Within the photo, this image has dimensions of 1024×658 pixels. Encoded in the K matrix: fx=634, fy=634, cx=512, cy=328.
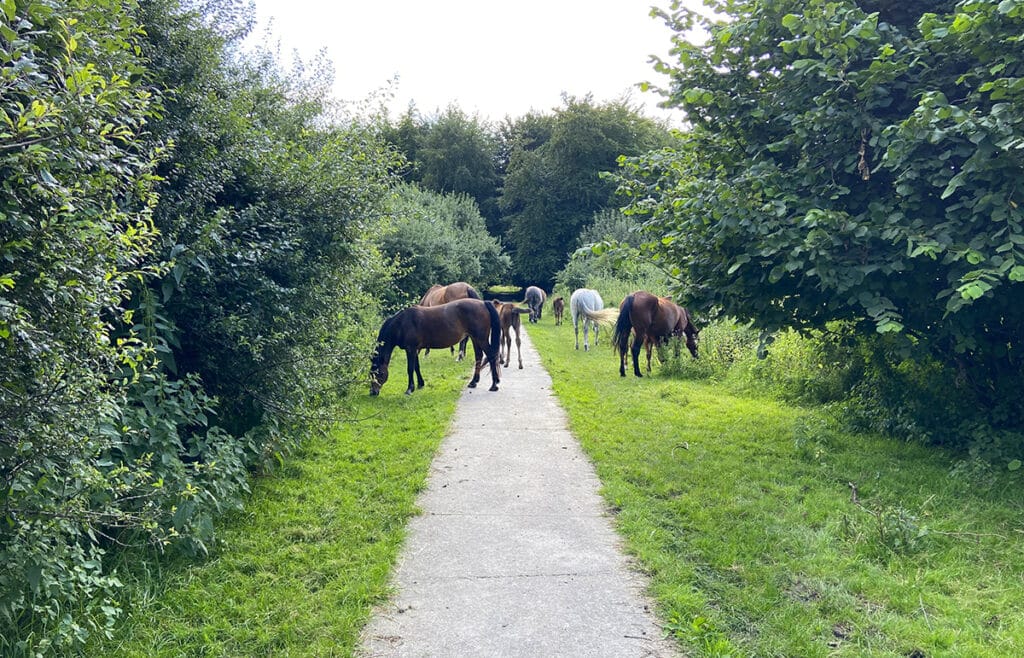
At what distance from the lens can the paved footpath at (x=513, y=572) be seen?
3191mm

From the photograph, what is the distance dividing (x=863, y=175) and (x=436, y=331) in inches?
271

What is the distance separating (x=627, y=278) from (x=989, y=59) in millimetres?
20153

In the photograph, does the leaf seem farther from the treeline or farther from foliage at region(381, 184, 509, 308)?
foliage at region(381, 184, 509, 308)

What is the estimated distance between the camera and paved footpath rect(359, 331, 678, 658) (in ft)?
10.5

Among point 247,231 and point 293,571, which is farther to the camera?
point 247,231

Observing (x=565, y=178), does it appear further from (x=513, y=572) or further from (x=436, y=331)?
(x=513, y=572)

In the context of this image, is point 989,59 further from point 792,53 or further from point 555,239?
point 555,239

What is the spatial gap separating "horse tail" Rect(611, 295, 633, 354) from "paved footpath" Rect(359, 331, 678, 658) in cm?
521

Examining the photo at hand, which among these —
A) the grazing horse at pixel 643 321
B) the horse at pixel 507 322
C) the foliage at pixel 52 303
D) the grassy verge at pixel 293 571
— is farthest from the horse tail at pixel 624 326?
the foliage at pixel 52 303

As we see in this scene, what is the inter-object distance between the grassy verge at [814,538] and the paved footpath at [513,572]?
0.76 ft

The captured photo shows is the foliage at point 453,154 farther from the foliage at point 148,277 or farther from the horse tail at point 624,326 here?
the foliage at point 148,277

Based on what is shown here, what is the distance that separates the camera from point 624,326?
11.7 m

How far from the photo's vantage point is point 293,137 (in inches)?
254

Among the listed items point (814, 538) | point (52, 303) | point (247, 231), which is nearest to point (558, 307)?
point (247, 231)
